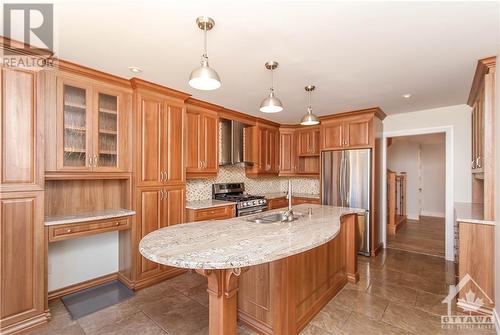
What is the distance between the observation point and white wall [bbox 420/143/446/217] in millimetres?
7262

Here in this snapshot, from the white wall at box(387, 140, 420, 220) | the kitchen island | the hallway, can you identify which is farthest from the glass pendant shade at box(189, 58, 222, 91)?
the white wall at box(387, 140, 420, 220)

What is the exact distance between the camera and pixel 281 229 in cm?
186

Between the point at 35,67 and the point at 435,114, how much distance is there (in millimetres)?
5368

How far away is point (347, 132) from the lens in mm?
4207

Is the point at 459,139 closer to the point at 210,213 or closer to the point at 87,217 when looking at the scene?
the point at 210,213

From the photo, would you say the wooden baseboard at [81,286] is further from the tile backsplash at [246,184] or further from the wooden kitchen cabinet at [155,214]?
the tile backsplash at [246,184]

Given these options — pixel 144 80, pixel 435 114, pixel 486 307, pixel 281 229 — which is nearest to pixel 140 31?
pixel 144 80

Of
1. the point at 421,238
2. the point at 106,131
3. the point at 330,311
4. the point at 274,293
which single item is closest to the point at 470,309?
the point at 330,311

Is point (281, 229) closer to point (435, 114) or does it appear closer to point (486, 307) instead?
point (486, 307)

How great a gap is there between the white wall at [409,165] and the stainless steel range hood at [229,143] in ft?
17.4

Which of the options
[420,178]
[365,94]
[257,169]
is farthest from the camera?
[420,178]

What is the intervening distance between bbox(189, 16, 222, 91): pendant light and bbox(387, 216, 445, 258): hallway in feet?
15.0

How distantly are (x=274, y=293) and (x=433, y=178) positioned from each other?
313 inches

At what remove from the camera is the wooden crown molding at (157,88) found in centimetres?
275
